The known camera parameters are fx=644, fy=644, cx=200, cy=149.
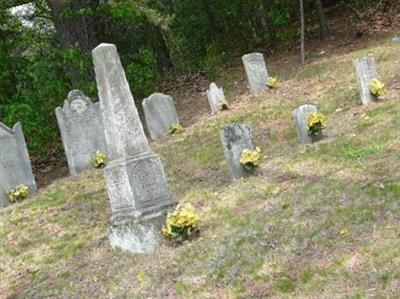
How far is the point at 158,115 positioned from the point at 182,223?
7.23 m

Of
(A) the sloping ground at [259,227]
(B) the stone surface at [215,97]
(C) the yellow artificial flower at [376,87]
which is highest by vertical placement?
(B) the stone surface at [215,97]

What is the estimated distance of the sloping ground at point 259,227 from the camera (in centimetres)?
556

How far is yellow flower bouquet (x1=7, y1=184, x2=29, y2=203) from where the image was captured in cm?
1166

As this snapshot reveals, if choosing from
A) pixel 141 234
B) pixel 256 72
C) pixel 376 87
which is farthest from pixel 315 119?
pixel 256 72

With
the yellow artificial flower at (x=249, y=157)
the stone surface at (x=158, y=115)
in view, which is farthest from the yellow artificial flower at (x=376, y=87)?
the stone surface at (x=158, y=115)

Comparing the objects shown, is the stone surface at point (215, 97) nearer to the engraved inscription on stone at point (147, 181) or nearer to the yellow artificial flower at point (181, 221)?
the engraved inscription on stone at point (147, 181)

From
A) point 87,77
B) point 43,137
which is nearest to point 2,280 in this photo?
point 43,137

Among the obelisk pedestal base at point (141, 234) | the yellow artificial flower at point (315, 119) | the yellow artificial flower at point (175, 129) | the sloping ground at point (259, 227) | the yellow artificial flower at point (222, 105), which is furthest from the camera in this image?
the yellow artificial flower at point (222, 105)

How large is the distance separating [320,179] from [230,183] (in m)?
1.48

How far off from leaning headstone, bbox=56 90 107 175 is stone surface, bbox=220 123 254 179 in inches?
186

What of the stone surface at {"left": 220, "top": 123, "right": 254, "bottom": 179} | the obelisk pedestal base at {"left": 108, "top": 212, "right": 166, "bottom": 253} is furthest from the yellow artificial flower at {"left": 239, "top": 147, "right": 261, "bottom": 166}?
the obelisk pedestal base at {"left": 108, "top": 212, "right": 166, "bottom": 253}

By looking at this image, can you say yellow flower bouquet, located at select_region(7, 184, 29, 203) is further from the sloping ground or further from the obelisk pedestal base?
the obelisk pedestal base

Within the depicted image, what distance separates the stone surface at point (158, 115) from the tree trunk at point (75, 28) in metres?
3.12

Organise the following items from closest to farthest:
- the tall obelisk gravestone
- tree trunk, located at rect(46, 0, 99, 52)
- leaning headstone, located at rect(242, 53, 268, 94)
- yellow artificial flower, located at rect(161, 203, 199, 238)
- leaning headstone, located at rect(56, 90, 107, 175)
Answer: yellow artificial flower, located at rect(161, 203, 199, 238) < the tall obelisk gravestone < leaning headstone, located at rect(56, 90, 107, 175) < leaning headstone, located at rect(242, 53, 268, 94) < tree trunk, located at rect(46, 0, 99, 52)
